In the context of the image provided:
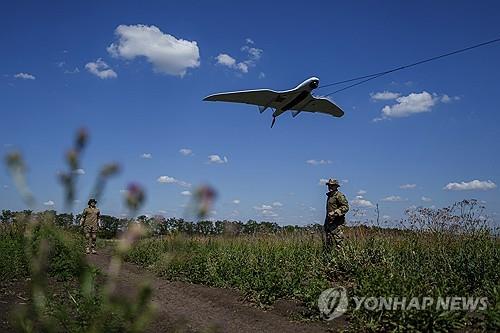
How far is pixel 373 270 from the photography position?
22.2 feet

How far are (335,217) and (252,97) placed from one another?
17.6 feet

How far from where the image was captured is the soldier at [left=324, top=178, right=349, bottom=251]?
29.9ft

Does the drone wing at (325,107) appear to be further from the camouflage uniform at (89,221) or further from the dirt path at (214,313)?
the dirt path at (214,313)

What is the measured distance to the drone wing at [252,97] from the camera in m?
12.7

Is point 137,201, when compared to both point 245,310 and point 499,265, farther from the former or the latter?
point 499,265

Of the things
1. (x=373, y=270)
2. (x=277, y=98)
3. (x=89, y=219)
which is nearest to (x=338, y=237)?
(x=373, y=270)

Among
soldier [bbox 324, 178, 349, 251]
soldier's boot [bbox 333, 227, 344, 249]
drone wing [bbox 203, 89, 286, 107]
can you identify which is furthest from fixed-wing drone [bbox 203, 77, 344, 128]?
soldier's boot [bbox 333, 227, 344, 249]

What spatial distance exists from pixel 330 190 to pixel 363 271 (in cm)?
288

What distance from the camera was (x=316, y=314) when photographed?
5898 millimetres

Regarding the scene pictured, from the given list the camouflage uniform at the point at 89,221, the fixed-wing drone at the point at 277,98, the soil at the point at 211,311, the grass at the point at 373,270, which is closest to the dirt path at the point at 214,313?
the soil at the point at 211,311

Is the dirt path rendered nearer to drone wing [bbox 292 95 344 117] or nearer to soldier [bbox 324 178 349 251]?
soldier [bbox 324 178 349 251]

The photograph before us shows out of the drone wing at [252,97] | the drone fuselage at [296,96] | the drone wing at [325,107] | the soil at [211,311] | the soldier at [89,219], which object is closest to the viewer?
the soldier at [89,219]

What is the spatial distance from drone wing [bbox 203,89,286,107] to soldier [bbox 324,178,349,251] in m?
4.10

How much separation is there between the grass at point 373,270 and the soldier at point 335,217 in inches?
9.0
